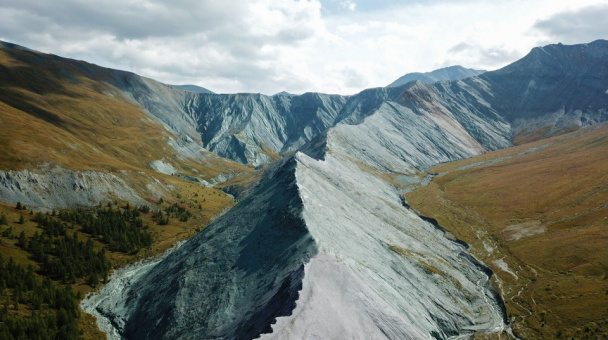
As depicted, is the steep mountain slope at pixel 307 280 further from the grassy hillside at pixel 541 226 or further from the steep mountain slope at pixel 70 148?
the steep mountain slope at pixel 70 148

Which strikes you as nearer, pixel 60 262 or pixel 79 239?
pixel 60 262

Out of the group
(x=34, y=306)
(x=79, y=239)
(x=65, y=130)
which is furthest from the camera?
(x=65, y=130)

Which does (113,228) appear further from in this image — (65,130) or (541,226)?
(541,226)

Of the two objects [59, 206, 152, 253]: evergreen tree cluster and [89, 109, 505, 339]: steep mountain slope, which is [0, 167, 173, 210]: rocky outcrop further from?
[89, 109, 505, 339]: steep mountain slope

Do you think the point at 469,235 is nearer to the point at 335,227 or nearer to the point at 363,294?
the point at 335,227

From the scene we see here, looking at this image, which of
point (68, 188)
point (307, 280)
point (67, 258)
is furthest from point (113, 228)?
point (307, 280)

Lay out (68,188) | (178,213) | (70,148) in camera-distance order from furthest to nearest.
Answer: (70,148) < (178,213) < (68,188)

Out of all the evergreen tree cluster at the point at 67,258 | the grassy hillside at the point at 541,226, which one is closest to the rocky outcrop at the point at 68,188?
the evergreen tree cluster at the point at 67,258
